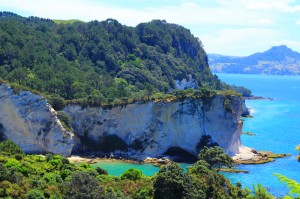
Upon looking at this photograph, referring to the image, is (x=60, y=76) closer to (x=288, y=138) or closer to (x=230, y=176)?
(x=230, y=176)

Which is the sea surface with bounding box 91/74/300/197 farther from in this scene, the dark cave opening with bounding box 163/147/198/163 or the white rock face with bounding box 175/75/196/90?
the white rock face with bounding box 175/75/196/90

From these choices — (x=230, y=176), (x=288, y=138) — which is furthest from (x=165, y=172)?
(x=288, y=138)

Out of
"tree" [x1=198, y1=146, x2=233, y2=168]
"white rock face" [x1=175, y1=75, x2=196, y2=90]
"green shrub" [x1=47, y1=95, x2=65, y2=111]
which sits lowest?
"tree" [x1=198, y1=146, x2=233, y2=168]

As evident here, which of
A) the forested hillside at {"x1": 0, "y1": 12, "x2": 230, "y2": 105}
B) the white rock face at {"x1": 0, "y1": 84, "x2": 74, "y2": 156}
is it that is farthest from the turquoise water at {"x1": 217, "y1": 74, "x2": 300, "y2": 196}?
the white rock face at {"x1": 0, "y1": 84, "x2": 74, "y2": 156}

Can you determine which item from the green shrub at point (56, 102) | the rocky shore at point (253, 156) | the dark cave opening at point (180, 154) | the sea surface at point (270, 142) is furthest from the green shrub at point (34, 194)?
the rocky shore at point (253, 156)

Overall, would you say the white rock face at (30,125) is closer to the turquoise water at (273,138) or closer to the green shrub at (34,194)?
the turquoise water at (273,138)

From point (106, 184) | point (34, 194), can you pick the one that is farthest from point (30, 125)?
point (34, 194)
